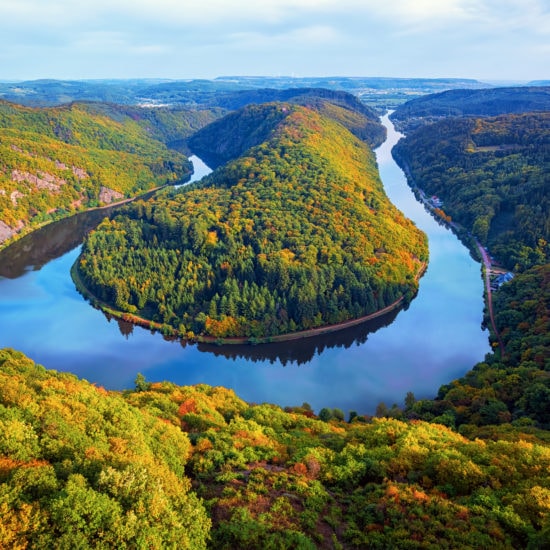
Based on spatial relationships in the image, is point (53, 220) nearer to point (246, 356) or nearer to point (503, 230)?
point (246, 356)

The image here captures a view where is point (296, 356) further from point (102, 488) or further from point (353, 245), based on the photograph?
point (102, 488)

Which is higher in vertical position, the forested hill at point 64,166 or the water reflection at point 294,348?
the forested hill at point 64,166

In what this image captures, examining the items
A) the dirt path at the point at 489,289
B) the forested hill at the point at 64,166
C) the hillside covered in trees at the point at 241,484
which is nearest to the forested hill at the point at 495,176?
the dirt path at the point at 489,289

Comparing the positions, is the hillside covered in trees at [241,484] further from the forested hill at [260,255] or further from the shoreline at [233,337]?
the forested hill at [260,255]

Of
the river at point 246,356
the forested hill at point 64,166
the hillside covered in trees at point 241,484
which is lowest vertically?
the river at point 246,356

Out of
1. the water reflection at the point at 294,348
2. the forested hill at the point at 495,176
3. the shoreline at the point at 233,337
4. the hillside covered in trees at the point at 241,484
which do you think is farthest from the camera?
the forested hill at the point at 495,176

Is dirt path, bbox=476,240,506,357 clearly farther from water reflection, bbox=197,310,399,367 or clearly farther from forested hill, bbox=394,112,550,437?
water reflection, bbox=197,310,399,367
